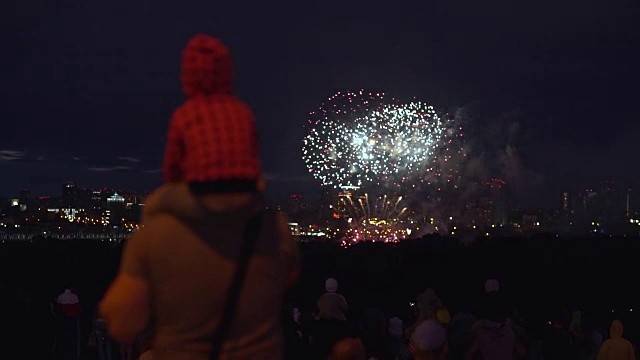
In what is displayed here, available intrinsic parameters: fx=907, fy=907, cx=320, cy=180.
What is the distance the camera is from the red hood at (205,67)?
360cm

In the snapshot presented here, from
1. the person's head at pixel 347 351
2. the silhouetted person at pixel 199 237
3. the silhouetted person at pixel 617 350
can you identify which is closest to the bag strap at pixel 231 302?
the silhouetted person at pixel 199 237

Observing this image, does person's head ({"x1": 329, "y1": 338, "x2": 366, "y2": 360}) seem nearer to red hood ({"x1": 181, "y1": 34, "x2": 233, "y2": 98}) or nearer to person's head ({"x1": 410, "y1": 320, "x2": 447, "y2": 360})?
person's head ({"x1": 410, "y1": 320, "x2": 447, "y2": 360})

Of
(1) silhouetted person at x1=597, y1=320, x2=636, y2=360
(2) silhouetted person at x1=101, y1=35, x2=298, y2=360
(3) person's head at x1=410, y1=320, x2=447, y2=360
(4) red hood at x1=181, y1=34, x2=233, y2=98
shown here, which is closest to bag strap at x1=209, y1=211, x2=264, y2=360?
(2) silhouetted person at x1=101, y1=35, x2=298, y2=360

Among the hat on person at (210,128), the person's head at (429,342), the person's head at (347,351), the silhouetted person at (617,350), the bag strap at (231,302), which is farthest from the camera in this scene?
the silhouetted person at (617,350)

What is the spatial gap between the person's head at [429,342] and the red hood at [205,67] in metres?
2.79

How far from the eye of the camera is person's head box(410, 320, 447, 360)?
19.2 feet

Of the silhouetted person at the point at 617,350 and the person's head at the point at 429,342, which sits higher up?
the person's head at the point at 429,342

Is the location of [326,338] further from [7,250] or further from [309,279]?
[7,250]

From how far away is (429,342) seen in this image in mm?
5840

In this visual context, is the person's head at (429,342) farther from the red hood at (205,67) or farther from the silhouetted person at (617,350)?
the silhouetted person at (617,350)

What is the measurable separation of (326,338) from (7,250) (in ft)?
77.0

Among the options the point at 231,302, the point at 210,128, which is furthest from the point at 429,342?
the point at 210,128

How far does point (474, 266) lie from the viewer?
80.3 ft

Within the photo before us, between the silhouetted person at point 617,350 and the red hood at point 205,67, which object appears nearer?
the red hood at point 205,67
